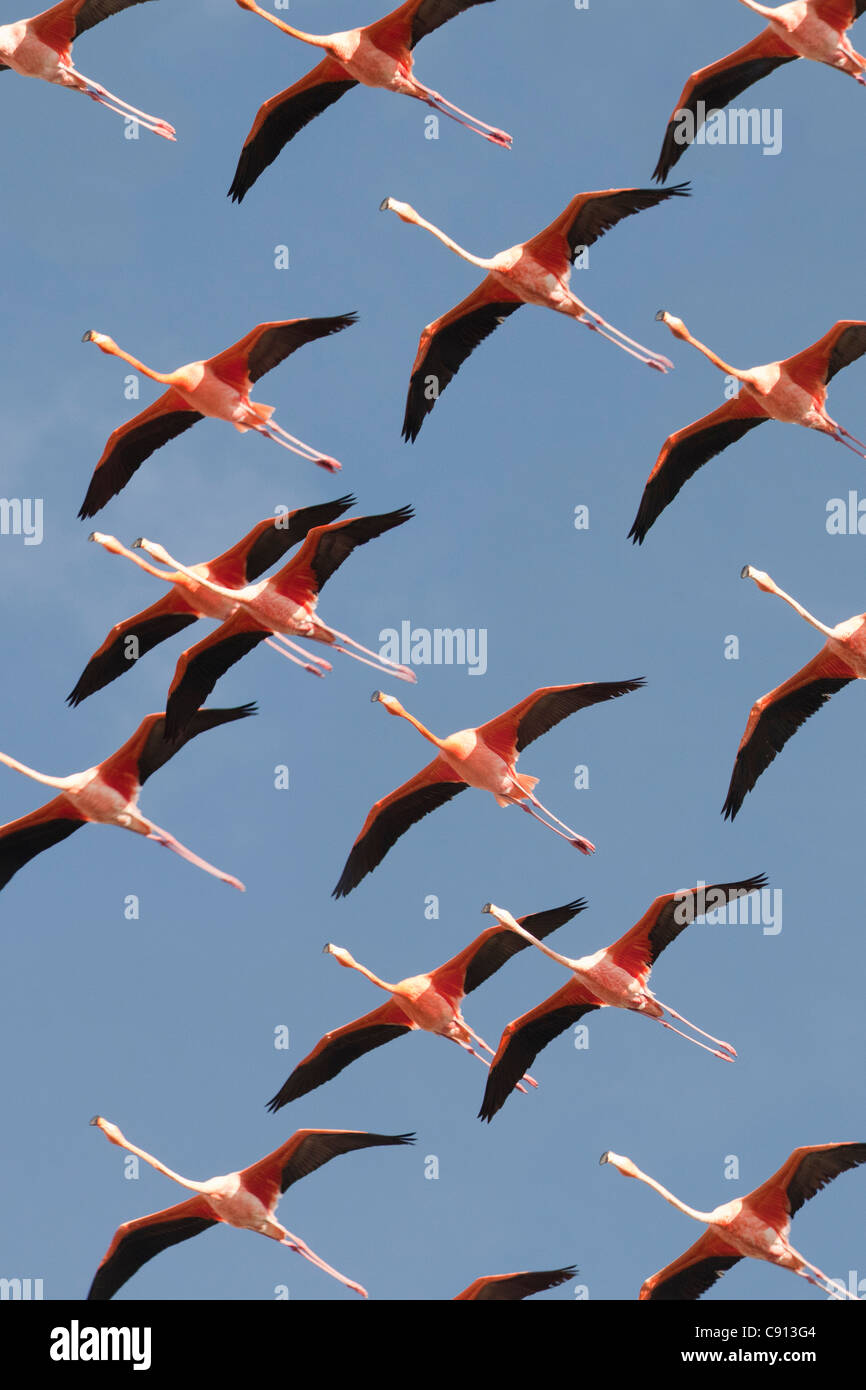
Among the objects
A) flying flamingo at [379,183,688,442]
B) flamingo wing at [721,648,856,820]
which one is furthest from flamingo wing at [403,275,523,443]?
flamingo wing at [721,648,856,820]

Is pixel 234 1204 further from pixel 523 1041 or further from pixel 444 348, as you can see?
pixel 444 348

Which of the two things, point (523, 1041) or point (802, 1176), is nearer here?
point (802, 1176)

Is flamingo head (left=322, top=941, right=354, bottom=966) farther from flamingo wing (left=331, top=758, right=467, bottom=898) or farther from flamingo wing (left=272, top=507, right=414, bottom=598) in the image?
flamingo wing (left=272, top=507, right=414, bottom=598)

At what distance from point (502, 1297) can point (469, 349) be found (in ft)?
40.3

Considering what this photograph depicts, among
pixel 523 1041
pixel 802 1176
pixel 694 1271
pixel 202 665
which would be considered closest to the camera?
pixel 802 1176

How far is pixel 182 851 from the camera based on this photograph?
3559 centimetres

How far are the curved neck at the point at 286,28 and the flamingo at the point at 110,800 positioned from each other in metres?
8.68

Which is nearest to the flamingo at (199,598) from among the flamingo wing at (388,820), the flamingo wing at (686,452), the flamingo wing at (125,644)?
the flamingo wing at (125,644)

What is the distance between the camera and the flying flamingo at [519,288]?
3369 cm

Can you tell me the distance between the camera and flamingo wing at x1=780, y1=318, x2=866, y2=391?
33688 mm

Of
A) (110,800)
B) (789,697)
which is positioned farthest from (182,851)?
(789,697)

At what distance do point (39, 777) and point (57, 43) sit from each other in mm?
9478

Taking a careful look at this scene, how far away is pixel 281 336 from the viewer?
3438 centimetres
